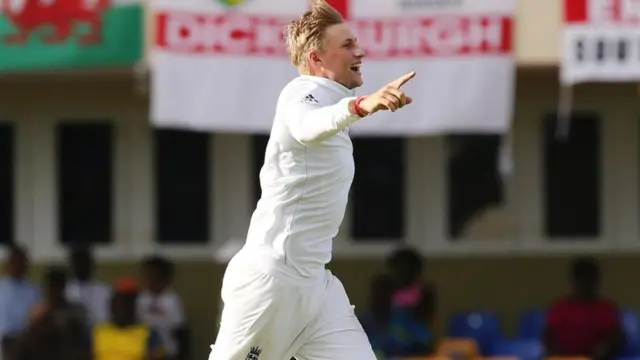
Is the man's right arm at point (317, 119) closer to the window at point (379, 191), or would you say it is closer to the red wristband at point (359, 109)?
the red wristband at point (359, 109)

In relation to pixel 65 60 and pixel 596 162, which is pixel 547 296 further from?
pixel 65 60

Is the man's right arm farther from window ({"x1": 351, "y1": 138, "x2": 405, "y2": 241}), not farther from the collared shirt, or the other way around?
window ({"x1": 351, "y1": 138, "x2": 405, "y2": 241})

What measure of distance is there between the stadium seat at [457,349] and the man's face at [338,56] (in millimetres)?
4598

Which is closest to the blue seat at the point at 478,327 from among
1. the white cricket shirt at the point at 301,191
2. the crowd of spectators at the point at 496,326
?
the crowd of spectators at the point at 496,326

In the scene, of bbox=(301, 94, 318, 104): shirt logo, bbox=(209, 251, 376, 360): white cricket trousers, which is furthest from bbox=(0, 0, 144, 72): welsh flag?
bbox=(301, 94, 318, 104): shirt logo

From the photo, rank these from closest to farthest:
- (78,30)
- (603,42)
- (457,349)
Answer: (603,42)
(78,30)
(457,349)

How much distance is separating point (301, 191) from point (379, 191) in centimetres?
629

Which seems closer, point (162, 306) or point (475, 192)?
point (162, 306)

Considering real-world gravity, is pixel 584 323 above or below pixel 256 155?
below

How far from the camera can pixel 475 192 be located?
1159 centimetres

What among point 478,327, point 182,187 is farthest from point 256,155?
point 478,327

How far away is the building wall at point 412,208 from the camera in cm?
1153

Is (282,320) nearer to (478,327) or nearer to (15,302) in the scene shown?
(478,327)

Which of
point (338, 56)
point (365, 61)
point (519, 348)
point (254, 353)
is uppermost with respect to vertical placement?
point (365, 61)
